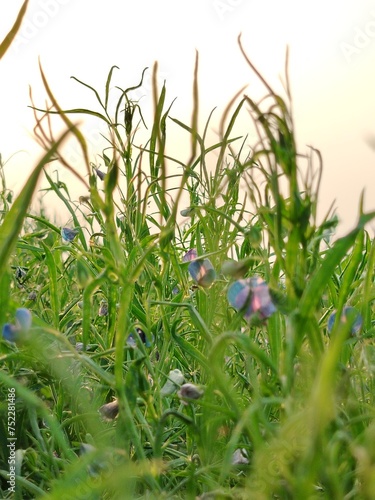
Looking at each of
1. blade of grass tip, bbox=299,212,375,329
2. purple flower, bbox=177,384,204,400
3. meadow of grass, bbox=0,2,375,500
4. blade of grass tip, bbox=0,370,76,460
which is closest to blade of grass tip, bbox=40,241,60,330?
meadow of grass, bbox=0,2,375,500

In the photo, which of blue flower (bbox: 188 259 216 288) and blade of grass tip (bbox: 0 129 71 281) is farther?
blue flower (bbox: 188 259 216 288)

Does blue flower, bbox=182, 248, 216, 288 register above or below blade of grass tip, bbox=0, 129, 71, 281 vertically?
below

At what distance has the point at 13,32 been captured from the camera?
93 cm

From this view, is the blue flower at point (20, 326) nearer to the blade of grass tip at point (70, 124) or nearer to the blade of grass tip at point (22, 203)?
the blade of grass tip at point (22, 203)

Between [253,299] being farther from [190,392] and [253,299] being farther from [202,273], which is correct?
[202,273]

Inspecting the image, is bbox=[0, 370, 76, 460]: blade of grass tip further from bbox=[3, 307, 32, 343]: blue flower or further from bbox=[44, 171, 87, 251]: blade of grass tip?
bbox=[44, 171, 87, 251]: blade of grass tip

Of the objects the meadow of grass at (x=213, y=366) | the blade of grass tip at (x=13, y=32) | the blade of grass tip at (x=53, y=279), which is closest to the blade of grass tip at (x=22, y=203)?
the meadow of grass at (x=213, y=366)

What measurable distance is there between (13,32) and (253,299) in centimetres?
48

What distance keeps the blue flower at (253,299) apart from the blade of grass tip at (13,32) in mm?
436

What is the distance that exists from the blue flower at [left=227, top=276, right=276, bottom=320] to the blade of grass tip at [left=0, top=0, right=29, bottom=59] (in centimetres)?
44

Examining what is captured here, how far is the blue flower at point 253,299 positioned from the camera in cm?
81

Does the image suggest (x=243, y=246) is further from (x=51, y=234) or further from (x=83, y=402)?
(x=51, y=234)

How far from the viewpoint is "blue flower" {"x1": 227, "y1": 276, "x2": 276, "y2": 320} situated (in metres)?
0.81

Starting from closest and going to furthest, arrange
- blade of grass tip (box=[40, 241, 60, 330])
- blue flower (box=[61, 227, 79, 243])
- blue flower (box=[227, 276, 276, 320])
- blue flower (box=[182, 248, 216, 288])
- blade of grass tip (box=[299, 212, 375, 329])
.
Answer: blade of grass tip (box=[299, 212, 375, 329])
blue flower (box=[227, 276, 276, 320])
blue flower (box=[182, 248, 216, 288])
blade of grass tip (box=[40, 241, 60, 330])
blue flower (box=[61, 227, 79, 243])
